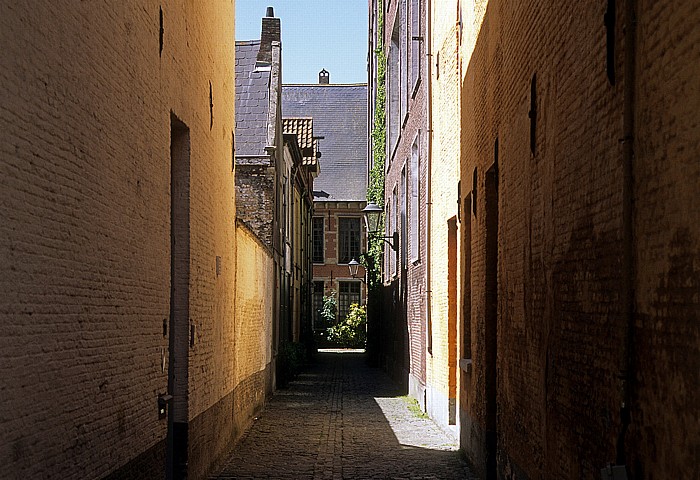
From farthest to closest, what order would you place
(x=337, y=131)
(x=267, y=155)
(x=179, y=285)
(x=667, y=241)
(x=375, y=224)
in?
(x=337, y=131)
(x=375, y=224)
(x=267, y=155)
(x=179, y=285)
(x=667, y=241)

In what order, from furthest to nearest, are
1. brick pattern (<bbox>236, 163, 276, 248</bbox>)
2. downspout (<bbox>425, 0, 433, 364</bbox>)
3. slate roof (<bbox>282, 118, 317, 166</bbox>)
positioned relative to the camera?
slate roof (<bbox>282, 118, 317, 166</bbox>)
brick pattern (<bbox>236, 163, 276, 248</bbox>)
downspout (<bbox>425, 0, 433, 364</bbox>)

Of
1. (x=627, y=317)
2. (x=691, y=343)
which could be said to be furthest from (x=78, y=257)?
(x=691, y=343)

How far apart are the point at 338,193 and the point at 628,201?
45.3 m

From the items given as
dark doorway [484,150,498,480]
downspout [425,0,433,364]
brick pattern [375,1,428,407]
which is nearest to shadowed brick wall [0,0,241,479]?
dark doorway [484,150,498,480]

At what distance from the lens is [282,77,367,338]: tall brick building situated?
1939 inches

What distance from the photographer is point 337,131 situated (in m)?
53.2

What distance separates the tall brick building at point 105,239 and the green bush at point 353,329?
33183mm

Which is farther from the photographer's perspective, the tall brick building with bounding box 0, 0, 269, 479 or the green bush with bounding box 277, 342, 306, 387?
the green bush with bounding box 277, 342, 306, 387

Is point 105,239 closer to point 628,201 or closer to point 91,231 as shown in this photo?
point 91,231

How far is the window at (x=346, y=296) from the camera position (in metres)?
49.0

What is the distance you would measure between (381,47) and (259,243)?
1305cm

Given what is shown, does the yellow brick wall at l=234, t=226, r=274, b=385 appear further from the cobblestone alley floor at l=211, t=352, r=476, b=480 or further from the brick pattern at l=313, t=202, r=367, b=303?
the brick pattern at l=313, t=202, r=367, b=303

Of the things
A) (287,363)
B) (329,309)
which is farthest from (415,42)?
(329,309)

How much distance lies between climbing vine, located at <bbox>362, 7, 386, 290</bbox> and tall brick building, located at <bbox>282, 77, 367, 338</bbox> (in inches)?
597
